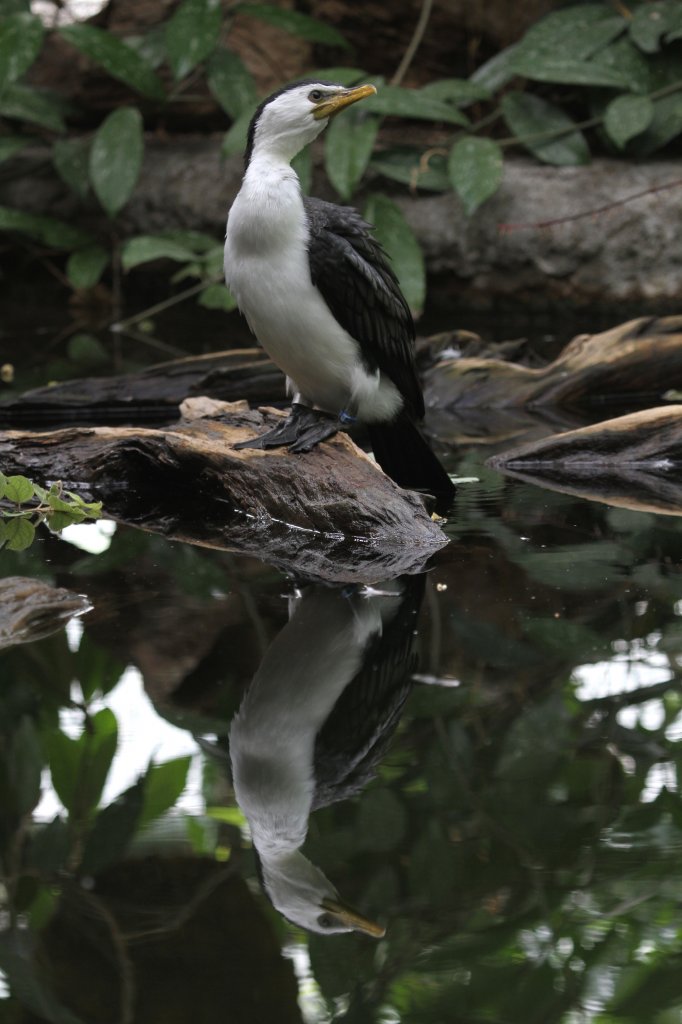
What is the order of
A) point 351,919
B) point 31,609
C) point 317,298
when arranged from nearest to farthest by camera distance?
1. point 351,919
2. point 31,609
3. point 317,298

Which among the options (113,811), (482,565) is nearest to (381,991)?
(113,811)

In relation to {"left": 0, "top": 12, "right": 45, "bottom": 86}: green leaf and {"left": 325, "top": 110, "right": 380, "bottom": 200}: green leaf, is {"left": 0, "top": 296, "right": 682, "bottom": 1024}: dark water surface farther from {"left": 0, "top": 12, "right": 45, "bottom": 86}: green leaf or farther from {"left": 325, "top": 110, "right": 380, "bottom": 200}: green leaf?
{"left": 0, "top": 12, "right": 45, "bottom": 86}: green leaf

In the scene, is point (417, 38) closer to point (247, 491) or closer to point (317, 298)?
point (317, 298)

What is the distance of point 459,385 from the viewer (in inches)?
239

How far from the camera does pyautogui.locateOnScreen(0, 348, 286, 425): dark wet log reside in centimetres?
566

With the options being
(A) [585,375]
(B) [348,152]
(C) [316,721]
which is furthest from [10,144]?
(C) [316,721]

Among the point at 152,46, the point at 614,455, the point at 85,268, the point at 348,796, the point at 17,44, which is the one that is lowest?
the point at 85,268

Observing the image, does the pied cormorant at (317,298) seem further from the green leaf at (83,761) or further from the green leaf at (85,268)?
the green leaf at (85,268)

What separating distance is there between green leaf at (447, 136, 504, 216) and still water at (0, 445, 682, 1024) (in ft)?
15.4

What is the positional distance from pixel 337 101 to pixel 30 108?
5.89 m

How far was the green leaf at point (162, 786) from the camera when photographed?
2.24m

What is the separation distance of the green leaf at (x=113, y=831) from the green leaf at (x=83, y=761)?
0.14 feet

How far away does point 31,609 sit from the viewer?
3180 millimetres

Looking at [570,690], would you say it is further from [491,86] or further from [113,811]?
[491,86]
